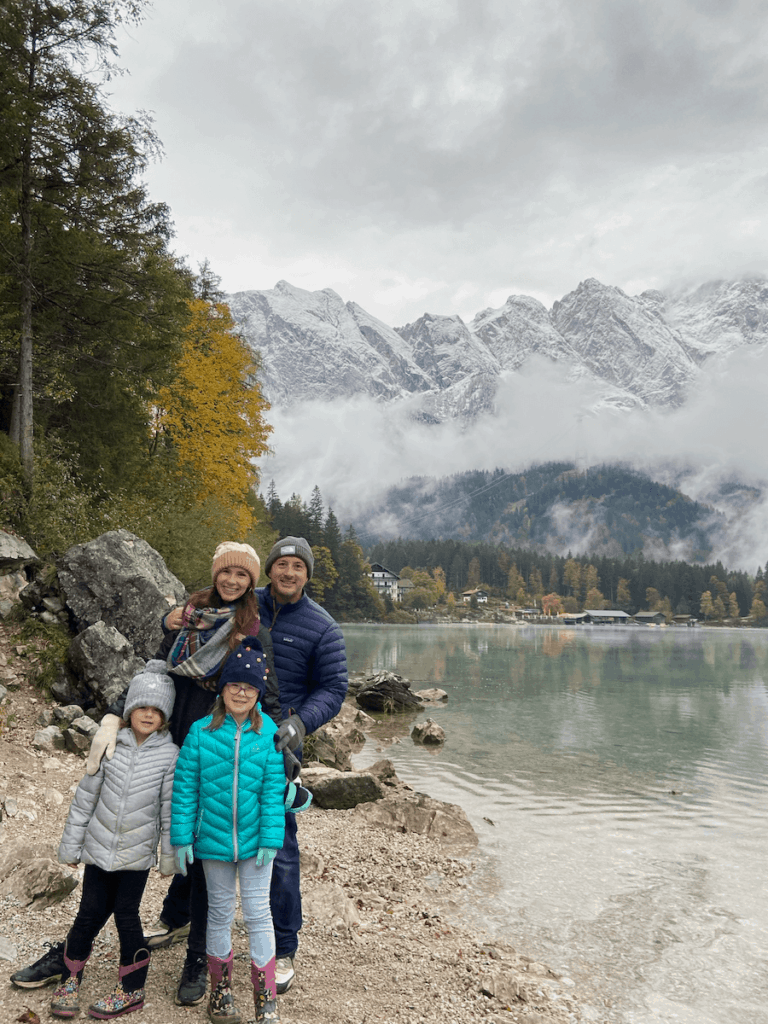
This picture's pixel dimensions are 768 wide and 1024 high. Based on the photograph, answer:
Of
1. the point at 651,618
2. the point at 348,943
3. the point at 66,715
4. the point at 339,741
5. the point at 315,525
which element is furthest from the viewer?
the point at 651,618

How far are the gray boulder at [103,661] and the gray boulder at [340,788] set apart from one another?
3203 millimetres

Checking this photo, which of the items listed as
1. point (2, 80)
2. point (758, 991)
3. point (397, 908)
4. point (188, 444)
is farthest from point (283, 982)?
point (188, 444)

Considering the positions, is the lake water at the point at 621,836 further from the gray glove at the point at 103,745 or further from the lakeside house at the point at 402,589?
the lakeside house at the point at 402,589

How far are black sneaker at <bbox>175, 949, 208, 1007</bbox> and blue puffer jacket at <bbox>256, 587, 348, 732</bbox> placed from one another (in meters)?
1.56

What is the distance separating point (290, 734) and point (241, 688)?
411 mm

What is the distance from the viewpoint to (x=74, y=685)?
9.61 m

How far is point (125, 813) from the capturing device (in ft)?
12.7

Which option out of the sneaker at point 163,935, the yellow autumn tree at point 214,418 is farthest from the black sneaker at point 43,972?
the yellow autumn tree at point 214,418

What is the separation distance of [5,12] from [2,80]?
4.32 ft

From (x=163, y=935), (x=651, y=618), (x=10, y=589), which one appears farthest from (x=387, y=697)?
(x=651, y=618)

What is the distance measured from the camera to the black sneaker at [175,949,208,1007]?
3.95m

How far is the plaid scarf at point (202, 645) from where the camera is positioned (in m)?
4.11

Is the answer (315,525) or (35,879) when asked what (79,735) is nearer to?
(35,879)

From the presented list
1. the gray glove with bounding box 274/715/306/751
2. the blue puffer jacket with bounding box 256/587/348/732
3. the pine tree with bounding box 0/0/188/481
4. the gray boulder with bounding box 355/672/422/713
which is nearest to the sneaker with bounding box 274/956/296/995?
the gray glove with bounding box 274/715/306/751
